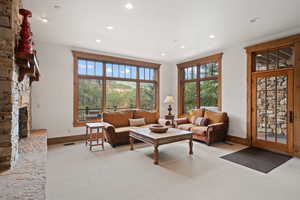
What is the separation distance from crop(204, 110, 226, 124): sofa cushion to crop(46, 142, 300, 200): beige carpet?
1.33 m

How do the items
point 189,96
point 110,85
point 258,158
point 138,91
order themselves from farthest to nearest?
1. point 189,96
2. point 138,91
3. point 110,85
4. point 258,158

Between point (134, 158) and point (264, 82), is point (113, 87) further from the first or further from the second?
point (264, 82)

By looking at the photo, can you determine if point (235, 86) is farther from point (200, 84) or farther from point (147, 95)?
point (147, 95)

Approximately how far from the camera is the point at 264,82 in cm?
432

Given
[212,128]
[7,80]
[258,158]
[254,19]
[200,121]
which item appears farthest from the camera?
[200,121]

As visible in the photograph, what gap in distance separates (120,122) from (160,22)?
3.22m

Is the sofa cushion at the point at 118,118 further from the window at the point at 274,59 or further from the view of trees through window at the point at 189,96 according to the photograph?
the window at the point at 274,59

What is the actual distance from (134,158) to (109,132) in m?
1.14

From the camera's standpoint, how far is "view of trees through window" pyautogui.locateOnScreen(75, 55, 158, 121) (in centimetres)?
537

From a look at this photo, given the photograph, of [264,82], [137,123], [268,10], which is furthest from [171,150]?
[268,10]

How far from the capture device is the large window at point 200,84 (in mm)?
5625

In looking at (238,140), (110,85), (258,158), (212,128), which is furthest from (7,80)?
(238,140)

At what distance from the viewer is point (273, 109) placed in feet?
13.7

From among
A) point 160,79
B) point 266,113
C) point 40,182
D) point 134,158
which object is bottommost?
point 134,158
